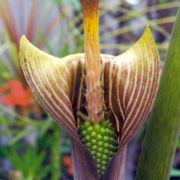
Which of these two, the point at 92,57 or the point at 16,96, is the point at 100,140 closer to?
the point at 92,57

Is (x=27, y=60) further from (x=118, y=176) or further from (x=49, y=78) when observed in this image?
(x=118, y=176)

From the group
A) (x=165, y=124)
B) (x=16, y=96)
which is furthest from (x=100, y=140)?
Answer: (x=16, y=96)

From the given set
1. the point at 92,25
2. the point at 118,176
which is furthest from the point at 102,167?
the point at 92,25

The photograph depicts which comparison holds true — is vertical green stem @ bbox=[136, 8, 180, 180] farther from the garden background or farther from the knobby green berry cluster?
the garden background

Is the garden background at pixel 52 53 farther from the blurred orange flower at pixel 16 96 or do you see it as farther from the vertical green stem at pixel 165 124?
the vertical green stem at pixel 165 124

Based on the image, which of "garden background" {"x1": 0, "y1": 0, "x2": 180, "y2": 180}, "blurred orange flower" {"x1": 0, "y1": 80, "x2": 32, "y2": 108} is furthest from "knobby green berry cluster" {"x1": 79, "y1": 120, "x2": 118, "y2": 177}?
"blurred orange flower" {"x1": 0, "y1": 80, "x2": 32, "y2": 108}

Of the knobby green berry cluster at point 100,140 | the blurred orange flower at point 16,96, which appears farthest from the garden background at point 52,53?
the knobby green berry cluster at point 100,140
